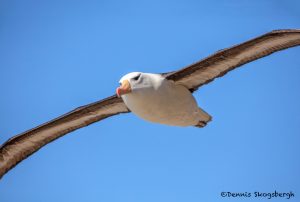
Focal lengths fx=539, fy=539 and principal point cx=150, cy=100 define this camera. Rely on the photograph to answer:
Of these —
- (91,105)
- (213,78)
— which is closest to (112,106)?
(91,105)

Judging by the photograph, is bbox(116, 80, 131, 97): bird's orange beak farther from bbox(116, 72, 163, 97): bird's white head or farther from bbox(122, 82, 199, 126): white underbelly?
bbox(122, 82, 199, 126): white underbelly

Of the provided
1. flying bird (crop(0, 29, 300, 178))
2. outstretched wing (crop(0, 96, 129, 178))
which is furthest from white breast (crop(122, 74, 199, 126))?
outstretched wing (crop(0, 96, 129, 178))

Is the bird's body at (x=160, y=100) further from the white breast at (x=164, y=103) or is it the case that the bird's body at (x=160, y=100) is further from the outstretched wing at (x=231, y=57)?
the outstretched wing at (x=231, y=57)

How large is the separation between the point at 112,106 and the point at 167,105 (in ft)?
5.65

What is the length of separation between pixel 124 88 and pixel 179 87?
3.44ft

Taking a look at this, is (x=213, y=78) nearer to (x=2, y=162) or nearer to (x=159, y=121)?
(x=159, y=121)

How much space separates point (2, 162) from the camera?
31.7ft

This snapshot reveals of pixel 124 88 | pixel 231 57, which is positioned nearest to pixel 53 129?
pixel 124 88

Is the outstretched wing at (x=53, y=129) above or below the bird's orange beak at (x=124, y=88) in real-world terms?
above

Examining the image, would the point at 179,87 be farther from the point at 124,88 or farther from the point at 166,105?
the point at 124,88

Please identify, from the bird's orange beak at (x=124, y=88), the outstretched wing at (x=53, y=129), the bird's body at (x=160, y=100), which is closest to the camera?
the bird's orange beak at (x=124, y=88)

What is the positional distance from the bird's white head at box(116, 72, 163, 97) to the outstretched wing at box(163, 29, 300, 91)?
0.28 metres

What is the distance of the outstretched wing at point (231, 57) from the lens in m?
7.80

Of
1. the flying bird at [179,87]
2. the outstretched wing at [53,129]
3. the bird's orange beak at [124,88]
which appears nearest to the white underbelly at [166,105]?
the flying bird at [179,87]
